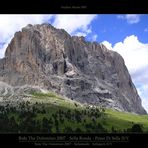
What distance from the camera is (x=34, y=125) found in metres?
6.98
